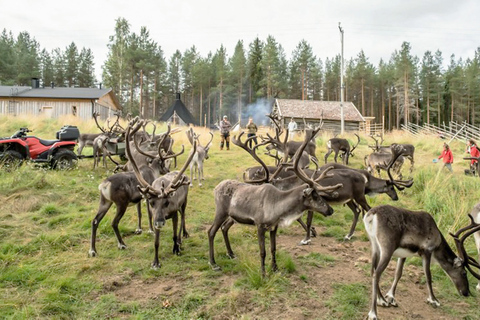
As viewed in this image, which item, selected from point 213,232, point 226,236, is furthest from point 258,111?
point 213,232

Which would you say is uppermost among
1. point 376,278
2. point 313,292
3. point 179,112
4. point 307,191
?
point 179,112

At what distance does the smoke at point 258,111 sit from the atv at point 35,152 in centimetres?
3266

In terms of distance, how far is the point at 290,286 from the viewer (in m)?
4.14

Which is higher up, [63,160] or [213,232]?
[63,160]

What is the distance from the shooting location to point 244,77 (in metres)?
48.2

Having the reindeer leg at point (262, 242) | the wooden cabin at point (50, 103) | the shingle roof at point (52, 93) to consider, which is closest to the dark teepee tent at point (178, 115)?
the shingle roof at point (52, 93)

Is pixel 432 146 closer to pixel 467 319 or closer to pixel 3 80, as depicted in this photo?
pixel 467 319

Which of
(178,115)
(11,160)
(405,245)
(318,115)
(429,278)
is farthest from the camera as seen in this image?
(178,115)

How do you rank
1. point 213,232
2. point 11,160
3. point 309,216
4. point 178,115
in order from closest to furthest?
point 213,232 → point 309,216 → point 11,160 → point 178,115

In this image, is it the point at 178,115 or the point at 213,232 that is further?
the point at 178,115

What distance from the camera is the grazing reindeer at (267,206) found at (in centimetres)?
429

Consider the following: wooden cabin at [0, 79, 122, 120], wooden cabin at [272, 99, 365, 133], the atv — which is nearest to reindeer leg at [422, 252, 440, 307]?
the atv

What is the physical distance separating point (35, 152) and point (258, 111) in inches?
1400

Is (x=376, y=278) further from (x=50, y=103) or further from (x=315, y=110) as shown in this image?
(x=50, y=103)
